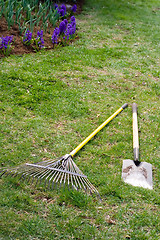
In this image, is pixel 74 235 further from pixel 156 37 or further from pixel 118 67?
pixel 156 37

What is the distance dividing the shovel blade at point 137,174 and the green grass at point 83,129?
0.27 feet

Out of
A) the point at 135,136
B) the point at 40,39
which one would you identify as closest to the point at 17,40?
the point at 40,39

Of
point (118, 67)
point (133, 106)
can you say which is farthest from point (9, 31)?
point (133, 106)

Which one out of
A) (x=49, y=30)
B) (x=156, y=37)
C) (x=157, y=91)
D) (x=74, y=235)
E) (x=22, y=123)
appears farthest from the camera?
(x=156, y=37)

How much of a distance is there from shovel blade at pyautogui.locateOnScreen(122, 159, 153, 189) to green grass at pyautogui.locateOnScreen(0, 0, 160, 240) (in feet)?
0.27

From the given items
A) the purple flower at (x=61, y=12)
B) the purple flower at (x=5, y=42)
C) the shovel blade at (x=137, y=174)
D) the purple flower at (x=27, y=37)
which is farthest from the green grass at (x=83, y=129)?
the purple flower at (x=61, y=12)

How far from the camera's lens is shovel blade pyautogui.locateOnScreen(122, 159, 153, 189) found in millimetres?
3202

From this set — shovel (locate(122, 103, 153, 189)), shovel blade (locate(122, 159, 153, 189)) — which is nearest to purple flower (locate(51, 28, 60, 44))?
shovel (locate(122, 103, 153, 189))

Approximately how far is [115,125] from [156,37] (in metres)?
5.04

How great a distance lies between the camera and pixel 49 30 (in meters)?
6.91

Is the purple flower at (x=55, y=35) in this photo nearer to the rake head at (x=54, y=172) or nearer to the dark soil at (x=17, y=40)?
the dark soil at (x=17, y=40)

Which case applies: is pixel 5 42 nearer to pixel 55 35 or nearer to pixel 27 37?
pixel 27 37

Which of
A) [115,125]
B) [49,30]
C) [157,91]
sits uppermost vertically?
[49,30]

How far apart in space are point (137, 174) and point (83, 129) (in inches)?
46.0
